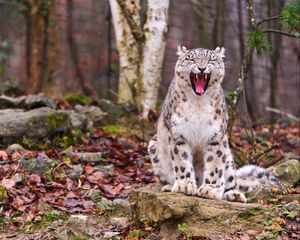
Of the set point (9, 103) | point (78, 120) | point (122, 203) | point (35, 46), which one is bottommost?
point (122, 203)

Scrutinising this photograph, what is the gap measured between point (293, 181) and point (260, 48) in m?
1.46

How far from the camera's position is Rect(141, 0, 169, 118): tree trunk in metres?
10.1

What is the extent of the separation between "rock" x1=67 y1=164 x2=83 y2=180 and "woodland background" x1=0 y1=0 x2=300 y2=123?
15.2ft

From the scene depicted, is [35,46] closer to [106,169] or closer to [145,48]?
[145,48]

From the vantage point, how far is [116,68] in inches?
558

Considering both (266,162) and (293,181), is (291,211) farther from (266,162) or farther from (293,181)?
(266,162)

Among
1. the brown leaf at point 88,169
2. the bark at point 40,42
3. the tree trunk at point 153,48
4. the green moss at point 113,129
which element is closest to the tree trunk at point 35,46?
the bark at point 40,42

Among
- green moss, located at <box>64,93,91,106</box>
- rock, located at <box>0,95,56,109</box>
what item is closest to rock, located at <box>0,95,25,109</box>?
rock, located at <box>0,95,56,109</box>

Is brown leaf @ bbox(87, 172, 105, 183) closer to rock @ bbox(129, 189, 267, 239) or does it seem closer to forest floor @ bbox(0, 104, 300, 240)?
forest floor @ bbox(0, 104, 300, 240)

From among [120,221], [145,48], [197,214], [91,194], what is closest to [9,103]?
[145,48]

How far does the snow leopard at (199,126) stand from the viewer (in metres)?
6.51

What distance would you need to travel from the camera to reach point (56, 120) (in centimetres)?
873

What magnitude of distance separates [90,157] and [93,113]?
194cm

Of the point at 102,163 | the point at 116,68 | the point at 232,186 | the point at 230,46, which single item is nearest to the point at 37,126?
the point at 102,163
